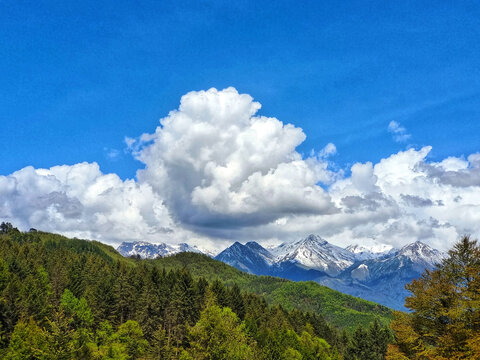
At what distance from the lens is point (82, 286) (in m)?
120

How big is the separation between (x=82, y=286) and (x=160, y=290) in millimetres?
24248

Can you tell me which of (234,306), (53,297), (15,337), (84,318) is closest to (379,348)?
(234,306)

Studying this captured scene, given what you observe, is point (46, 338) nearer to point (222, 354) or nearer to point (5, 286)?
point (222, 354)

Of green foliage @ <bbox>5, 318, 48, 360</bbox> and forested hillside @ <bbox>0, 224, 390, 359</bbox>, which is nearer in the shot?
forested hillside @ <bbox>0, 224, 390, 359</bbox>

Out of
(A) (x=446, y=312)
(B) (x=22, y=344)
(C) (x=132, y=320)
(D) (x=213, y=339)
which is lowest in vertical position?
(B) (x=22, y=344)

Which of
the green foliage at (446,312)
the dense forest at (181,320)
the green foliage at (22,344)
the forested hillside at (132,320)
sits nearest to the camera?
the green foliage at (446,312)

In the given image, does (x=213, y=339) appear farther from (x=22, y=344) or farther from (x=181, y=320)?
(x=181, y=320)

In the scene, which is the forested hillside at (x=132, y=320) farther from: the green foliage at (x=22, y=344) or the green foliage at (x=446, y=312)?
the green foliage at (x=446, y=312)

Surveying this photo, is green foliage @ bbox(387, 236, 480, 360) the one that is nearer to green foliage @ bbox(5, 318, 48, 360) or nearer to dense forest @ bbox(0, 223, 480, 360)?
dense forest @ bbox(0, 223, 480, 360)

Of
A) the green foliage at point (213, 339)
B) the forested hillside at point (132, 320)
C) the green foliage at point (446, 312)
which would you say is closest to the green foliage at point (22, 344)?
the forested hillside at point (132, 320)

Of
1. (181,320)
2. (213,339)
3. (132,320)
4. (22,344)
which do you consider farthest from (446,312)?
(181,320)

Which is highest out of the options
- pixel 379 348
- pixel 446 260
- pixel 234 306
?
pixel 446 260

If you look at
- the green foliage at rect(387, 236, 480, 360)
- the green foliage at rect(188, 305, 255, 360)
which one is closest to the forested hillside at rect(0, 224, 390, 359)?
the green foliage at rect(188, 305, 255, 360)

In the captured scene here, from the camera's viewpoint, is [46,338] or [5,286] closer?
[46,338]
